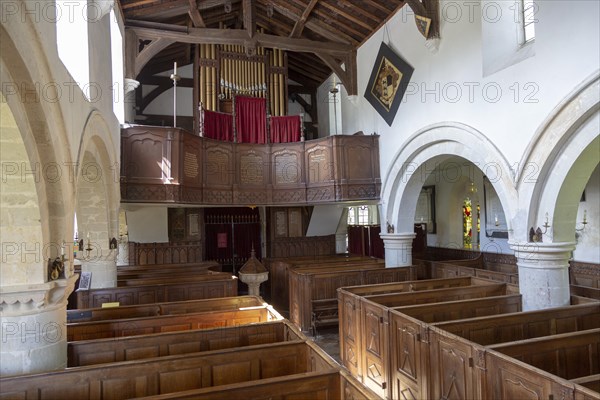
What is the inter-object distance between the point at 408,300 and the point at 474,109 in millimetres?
3167

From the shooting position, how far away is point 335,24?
9125 millimetres

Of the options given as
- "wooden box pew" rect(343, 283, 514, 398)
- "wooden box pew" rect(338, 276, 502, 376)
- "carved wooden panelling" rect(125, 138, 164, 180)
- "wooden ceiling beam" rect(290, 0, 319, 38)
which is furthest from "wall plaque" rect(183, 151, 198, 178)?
"wooden box pew" rect(343, 283, 514, 398)

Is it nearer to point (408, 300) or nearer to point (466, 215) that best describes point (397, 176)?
point (408, 300)

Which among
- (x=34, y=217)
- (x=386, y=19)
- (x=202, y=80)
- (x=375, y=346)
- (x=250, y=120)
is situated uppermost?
(x=386, y=19)

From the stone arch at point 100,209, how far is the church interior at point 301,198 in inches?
1.3

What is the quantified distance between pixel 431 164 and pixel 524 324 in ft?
12.9

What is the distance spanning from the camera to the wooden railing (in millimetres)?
7062

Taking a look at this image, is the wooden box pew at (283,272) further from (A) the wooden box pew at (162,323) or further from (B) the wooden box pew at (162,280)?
(A) the wooden box pew at (162,323)

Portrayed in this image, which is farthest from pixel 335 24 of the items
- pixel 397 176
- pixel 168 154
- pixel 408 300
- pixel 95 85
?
pixel 408 300

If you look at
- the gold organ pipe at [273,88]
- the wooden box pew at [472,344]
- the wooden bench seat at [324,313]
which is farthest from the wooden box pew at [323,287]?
the gold organ pipe at [273,88]

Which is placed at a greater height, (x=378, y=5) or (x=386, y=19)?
(x=378, y=5)

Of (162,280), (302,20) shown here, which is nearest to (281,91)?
(302,20)

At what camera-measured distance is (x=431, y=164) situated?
7.60 meters

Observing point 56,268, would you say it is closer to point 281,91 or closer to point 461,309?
point 461,309
